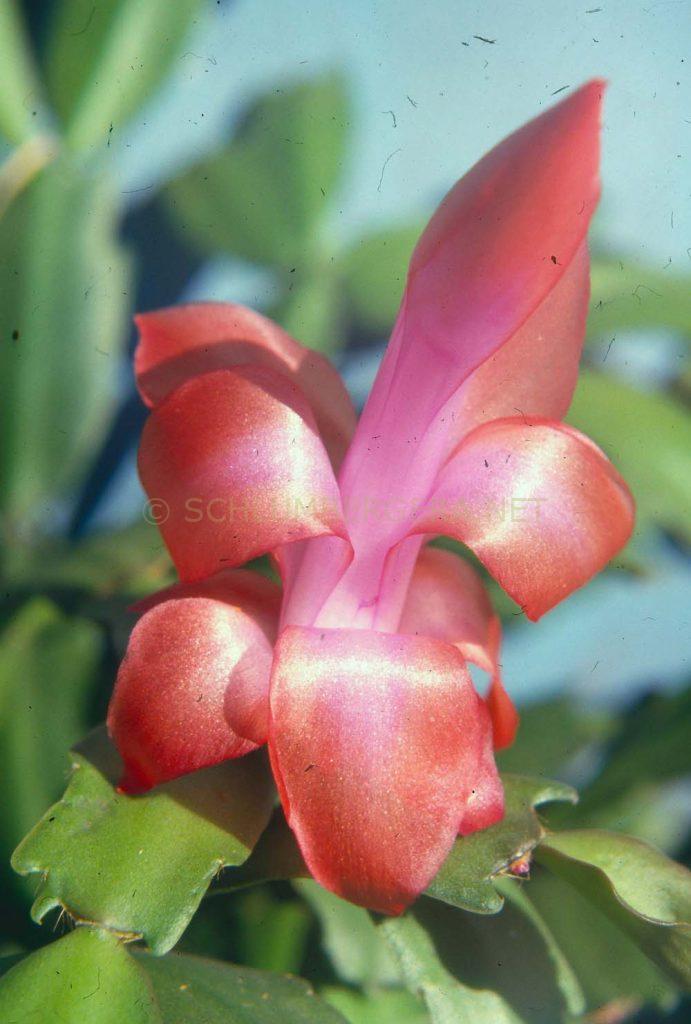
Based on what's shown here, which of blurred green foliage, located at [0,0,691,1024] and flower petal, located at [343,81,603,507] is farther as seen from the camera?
blurred green foliage, located at [0,0,691,1024]

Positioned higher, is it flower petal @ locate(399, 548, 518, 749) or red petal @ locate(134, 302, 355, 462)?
red petal @ locate(134, 302, 355, 462)

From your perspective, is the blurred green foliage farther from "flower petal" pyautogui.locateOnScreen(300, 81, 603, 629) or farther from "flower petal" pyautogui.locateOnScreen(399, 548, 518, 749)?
"flower petal" pyautogui.locateOnScreen(300, 81, 603, 629)

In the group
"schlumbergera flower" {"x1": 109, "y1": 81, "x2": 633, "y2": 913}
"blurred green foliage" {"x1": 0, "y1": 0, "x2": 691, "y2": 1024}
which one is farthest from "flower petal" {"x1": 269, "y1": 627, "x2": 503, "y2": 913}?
"blurred green foliage" {"x1": 0, "y1": 0, "x2": 691, "y2": 1024}

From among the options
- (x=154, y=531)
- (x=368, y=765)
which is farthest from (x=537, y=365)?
(x=154, y=531)

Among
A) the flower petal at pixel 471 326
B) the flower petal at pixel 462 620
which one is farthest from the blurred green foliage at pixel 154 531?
the flower petal at pixel 471 326

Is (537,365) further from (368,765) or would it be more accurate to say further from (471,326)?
(368,765)

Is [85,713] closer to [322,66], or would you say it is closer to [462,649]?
[462,649]
